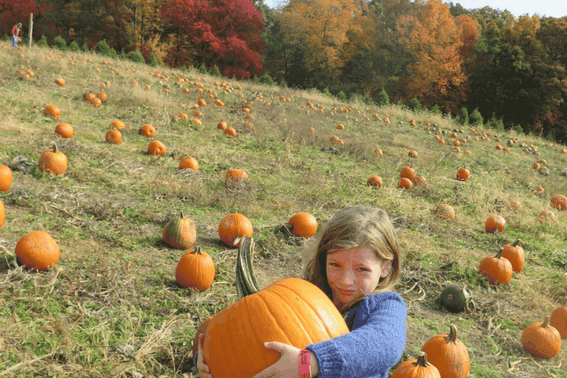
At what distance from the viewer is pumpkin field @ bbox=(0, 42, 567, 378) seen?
9.36 feet

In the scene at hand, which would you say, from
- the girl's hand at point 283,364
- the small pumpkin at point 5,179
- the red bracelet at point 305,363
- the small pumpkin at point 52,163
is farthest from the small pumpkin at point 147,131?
the red bracelet at point 305,363

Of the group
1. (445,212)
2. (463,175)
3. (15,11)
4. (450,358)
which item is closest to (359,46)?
(463,175)

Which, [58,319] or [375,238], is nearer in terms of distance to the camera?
[375,238]

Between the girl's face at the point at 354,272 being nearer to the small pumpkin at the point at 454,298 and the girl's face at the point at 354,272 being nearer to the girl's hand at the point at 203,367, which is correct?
the girl's hand at the point at 203,367

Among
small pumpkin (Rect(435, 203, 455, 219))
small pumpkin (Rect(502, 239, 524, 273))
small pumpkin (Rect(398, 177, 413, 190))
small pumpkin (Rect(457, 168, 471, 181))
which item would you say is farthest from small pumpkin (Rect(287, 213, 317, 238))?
small pumpkin (Rect(457, 168, 471, 181))

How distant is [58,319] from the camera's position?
276 centimetres

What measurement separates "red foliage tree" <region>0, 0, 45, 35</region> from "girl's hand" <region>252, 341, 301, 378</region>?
1785 inches

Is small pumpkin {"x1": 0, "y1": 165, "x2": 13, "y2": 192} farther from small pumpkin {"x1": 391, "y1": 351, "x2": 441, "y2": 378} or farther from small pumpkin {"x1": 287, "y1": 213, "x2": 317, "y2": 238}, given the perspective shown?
small pumpkin {"x1": 391, "y1": 351, "x2": 441, "y2": 378}

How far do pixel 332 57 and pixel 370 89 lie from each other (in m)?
4.26

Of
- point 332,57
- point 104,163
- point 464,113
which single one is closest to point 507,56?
point 464,113

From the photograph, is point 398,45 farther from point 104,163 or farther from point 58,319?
point 58,319

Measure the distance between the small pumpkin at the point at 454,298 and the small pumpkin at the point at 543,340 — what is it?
0.58 m

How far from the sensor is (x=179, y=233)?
414 cm

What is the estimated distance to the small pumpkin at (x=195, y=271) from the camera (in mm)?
3443
